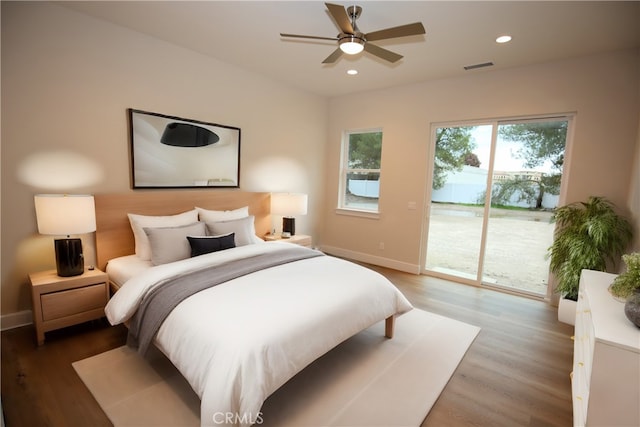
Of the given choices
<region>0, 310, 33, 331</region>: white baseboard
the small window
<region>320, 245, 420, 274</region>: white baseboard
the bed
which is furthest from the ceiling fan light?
<region>0, 310, 33, 331</region>: white baseboard

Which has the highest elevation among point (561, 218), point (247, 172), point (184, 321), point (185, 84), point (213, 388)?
point (185, 84)

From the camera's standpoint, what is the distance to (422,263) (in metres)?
4.62

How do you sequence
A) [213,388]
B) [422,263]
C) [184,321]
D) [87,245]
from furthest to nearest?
[422,263] → [87,245] → [184,321] → [213,388]

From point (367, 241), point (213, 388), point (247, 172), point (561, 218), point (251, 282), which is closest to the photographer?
point (213, 388)

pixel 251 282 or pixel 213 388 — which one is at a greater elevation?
pixel 251 282

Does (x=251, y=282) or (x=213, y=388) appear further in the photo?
(x=251, y=282)

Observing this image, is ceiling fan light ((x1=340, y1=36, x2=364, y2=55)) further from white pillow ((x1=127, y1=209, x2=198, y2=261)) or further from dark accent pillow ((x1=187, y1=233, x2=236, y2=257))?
white pillow ((x1=127, y1=209, x2=198, y2=261))

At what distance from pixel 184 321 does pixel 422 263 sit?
3665 millimetres

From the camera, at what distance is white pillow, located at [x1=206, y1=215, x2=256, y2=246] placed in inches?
128

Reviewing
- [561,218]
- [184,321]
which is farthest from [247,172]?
[561,218]

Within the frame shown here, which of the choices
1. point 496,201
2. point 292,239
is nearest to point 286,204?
point 292,239

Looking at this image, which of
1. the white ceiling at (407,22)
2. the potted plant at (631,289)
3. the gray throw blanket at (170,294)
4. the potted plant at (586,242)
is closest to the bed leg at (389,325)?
the gray throw blanket at (170,294)

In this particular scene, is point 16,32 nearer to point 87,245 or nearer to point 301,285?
point 87,245

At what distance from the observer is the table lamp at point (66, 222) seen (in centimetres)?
240
